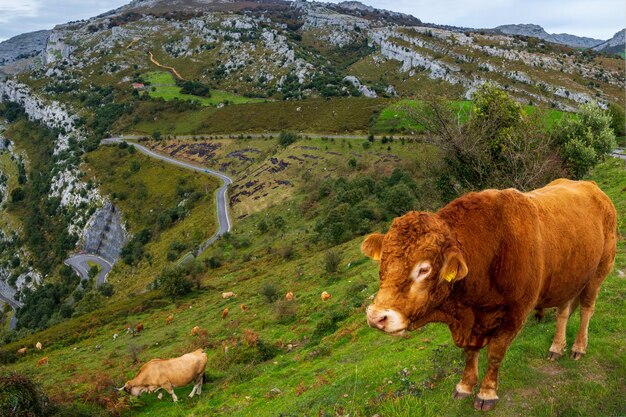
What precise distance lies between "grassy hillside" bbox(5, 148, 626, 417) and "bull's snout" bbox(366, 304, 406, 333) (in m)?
2.65

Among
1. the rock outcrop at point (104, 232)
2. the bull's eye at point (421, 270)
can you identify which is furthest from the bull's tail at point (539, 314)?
the rock outcrop at point (104, 232)

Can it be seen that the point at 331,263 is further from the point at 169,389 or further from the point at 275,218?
the point at 275,218

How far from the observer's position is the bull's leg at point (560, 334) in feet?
27.8

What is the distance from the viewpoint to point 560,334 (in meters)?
8.55

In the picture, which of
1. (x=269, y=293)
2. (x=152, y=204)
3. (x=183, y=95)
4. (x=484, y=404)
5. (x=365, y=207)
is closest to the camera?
(x=484, y=404)

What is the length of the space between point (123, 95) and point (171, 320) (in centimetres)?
16656

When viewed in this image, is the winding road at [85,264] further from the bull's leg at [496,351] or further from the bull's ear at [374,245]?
the bull's ear at [374,245]

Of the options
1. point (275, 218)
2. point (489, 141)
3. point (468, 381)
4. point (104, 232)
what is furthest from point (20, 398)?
point (104, 232)

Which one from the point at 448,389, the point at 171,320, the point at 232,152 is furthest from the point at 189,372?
the point at 232,152

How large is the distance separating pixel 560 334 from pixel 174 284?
1761 inches

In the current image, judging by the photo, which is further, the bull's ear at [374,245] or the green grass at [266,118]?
the green grass at [266,118]

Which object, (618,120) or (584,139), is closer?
(584,139)

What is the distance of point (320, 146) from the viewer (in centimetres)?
9688

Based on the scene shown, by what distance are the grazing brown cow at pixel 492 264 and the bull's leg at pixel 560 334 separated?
26 mm
